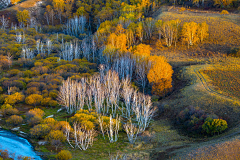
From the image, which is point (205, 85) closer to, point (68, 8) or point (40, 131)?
point (40, 131)

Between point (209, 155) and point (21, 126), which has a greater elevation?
point (209, 155)

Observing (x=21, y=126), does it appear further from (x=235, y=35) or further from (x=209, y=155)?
(x=235, y=35)

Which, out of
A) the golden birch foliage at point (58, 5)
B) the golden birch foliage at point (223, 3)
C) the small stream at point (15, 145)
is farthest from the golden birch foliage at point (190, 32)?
the golden birch foliage at point (58, 5)

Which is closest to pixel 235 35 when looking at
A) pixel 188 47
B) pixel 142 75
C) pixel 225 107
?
pixel 188 47

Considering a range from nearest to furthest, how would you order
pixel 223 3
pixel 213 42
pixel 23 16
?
pixel 213 42, pixel 223 3, pixel 23 16

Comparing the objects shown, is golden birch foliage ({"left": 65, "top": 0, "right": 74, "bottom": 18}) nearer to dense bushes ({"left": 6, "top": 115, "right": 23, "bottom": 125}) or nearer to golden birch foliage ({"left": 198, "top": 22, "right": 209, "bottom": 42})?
golden birch foliage ({"left": 198, "top": 22, "right": 209, "bottom": 42})

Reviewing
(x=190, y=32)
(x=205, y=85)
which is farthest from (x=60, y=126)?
(x=190, y=32)
